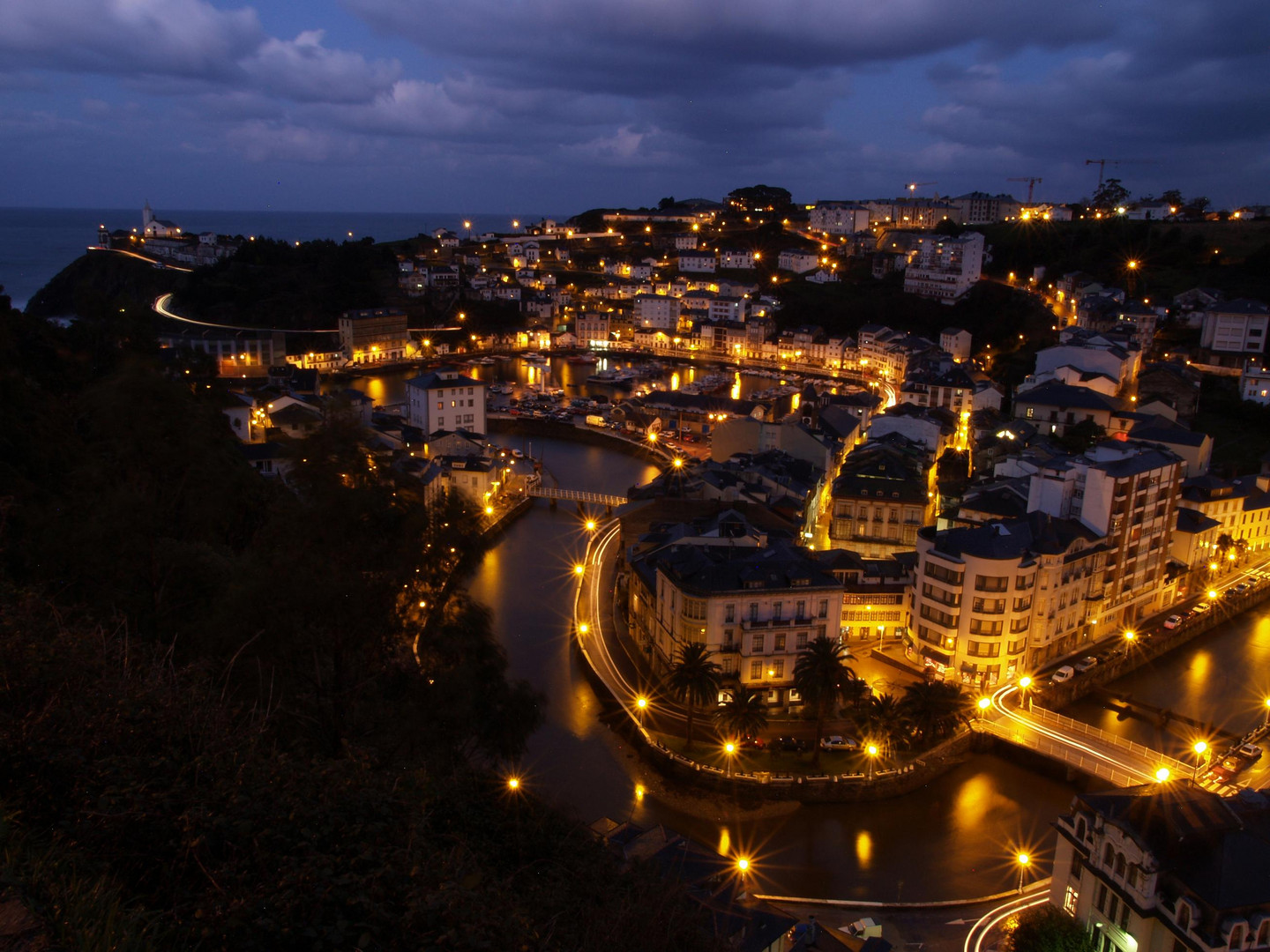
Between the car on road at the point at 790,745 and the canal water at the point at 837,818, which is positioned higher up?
the car on road at the point at 790,745

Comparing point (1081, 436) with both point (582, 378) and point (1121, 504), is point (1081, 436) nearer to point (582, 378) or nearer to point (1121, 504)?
point (1121, 504)

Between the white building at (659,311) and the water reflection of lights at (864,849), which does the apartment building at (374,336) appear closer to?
the white building at (659,311)

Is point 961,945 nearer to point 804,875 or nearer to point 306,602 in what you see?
point 804,875

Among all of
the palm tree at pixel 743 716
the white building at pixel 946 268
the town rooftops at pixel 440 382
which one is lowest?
the palm tree at pixel 743 716

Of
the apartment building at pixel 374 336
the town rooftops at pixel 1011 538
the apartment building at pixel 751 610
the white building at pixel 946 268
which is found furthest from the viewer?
the white building at pixel 946 268

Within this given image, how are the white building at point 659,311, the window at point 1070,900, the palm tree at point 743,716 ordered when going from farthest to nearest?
the white building at point 659,311 → the palm tree at point 743,716 → the window at point 1070,900

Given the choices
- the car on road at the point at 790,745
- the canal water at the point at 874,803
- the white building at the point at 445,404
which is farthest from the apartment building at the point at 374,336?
the car on road at the point at 790,745

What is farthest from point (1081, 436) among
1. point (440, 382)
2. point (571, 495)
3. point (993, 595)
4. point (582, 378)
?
point (582, 378)
